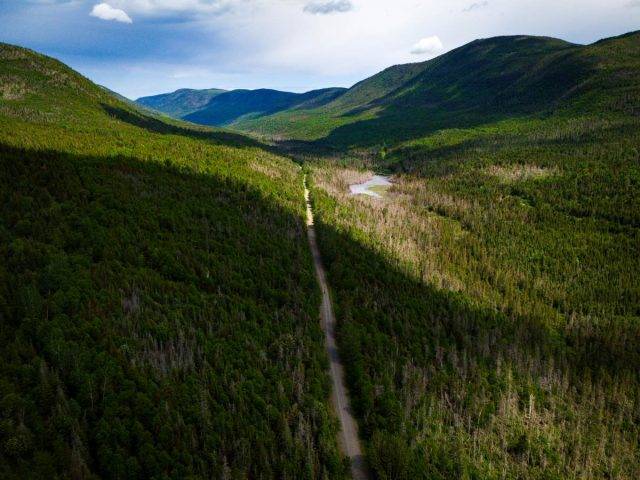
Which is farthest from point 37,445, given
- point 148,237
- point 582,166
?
point 582,166

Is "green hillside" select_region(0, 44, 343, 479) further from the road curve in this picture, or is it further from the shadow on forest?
the road curve

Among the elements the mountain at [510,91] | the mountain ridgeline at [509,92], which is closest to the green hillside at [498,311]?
the mountain at [510,91]

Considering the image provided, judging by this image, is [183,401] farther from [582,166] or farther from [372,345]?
[582,166]

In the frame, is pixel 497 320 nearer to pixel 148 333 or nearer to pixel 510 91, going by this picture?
pixel 148 333

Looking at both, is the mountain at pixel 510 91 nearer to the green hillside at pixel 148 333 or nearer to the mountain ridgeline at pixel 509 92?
the mountain ridgeline at pixel 509 92

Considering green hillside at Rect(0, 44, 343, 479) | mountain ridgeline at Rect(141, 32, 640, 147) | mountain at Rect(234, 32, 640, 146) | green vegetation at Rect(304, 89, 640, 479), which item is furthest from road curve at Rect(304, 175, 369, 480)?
mountain at Rect(234, 32, 640, 146)

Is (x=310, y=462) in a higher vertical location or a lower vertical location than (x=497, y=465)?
higher

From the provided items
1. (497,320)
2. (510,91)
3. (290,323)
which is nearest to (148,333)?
(290,323)
